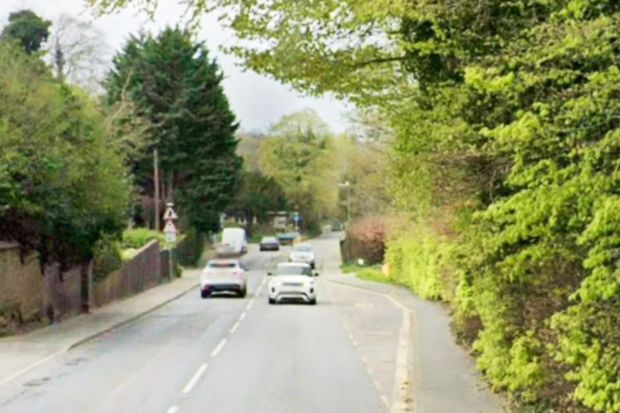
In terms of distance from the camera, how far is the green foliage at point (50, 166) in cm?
2642

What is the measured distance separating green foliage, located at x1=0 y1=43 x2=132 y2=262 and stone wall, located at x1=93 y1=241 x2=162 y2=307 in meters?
6.65

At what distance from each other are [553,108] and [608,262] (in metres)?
1.26

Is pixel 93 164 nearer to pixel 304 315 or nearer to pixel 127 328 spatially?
pixel 127 328

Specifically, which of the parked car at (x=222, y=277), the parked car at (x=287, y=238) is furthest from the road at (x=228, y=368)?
the parked car at (x=287, y=238)

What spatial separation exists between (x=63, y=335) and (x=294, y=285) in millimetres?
15383

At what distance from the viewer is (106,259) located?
38562 millimetres

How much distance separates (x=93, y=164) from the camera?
1166 inches

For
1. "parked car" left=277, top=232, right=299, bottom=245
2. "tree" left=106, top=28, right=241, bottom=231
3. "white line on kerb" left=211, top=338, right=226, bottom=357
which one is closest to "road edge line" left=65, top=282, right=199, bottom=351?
"white line on kerb" left=211, top=338, right=226, bottom=357

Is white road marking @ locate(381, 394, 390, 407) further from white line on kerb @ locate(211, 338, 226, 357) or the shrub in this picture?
the shrub

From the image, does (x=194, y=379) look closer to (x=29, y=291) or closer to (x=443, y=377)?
(x=443, y=377)

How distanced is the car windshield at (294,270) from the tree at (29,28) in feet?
117

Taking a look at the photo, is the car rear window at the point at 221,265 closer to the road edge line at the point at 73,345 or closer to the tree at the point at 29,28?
the road edge line at the point at 73,345

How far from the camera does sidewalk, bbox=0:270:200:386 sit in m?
20.7

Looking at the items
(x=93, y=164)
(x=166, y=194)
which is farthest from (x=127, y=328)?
(x=166, y=194)
